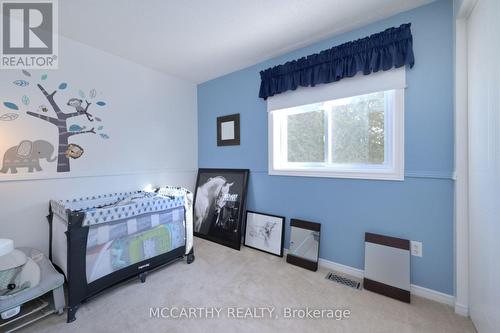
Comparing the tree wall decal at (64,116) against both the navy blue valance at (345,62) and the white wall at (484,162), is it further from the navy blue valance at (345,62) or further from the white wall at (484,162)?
the white wall at (484,162)

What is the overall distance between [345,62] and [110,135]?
2.57 meters

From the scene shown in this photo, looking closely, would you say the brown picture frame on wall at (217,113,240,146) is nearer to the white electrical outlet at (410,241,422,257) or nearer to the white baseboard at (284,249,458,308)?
the white baseboard at (284,249,458,308)

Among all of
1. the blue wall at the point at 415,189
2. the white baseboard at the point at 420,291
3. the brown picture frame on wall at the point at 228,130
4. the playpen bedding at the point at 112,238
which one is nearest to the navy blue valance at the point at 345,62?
the blue wall at the point at 415,189

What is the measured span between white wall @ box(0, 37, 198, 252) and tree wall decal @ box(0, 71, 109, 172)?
0.04m

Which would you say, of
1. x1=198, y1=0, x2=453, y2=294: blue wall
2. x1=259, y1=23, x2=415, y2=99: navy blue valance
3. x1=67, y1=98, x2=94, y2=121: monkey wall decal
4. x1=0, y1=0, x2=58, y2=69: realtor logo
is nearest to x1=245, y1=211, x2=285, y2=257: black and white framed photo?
x1=198, y1=0, x2=453, y2=294: blue wall

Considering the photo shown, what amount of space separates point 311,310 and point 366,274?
0.64 meters

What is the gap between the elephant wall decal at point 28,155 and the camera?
70.2 inches

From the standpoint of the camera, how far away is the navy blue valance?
170cm

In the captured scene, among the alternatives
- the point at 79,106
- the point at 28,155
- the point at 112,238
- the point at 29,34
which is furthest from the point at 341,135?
the point at 29,34

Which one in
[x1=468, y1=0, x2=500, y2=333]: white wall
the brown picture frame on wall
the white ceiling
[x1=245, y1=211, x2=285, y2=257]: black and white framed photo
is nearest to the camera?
[x1=468, y1=0, x2=500, y2=333]: white wall

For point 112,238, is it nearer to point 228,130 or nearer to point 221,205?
point 221,205

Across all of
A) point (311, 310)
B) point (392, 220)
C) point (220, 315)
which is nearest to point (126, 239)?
point (220, 315)

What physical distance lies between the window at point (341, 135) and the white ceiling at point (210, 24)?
527 millimetres

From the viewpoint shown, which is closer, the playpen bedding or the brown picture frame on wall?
the playpen bedding
